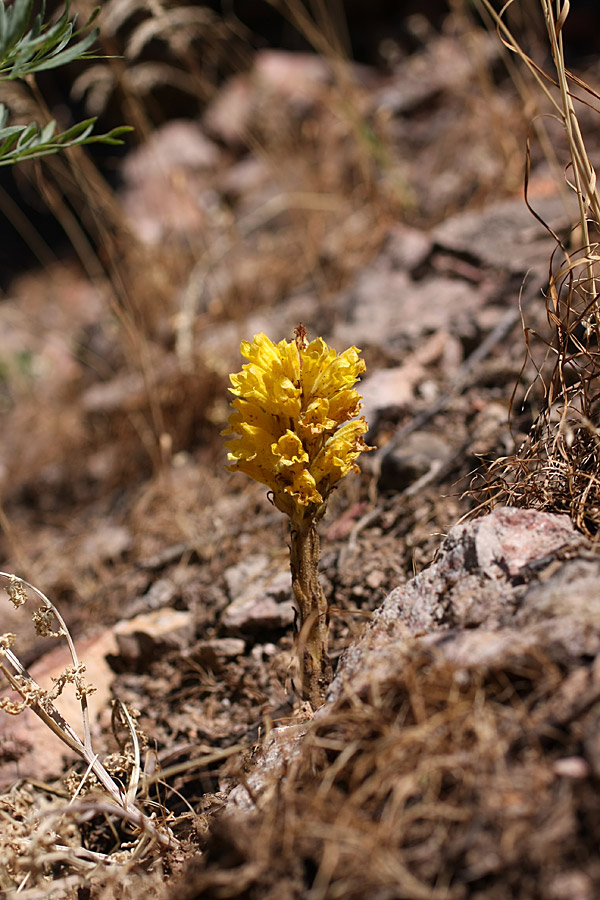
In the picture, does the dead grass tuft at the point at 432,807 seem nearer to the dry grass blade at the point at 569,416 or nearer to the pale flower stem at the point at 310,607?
the pale flower stem at the point at 310,607

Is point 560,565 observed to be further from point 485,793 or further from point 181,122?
point 181,122

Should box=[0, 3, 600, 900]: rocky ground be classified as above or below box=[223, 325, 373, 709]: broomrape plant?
below

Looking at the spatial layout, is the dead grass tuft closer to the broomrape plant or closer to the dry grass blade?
the broomrape plant

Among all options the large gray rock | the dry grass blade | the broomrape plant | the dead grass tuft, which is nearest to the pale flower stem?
the broomrape plant

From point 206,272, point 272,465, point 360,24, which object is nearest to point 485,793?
point 272,465

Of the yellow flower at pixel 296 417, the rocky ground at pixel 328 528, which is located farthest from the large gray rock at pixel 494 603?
the yellow flower at pixel 296 417
